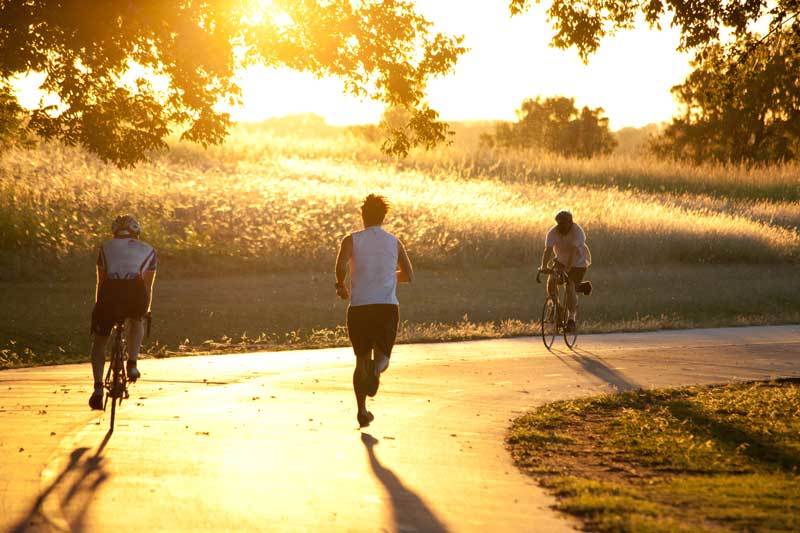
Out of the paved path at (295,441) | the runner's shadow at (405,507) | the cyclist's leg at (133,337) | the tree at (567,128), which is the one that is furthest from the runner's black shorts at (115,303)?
the tree at (567,128)

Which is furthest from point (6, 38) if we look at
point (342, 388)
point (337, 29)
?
point (342, 388)

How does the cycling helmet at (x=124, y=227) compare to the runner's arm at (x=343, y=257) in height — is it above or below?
above

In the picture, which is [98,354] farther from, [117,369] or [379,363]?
[379,363]

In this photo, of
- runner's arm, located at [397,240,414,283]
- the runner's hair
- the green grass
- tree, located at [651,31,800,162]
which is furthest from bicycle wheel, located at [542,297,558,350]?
tree, located at [651,31,800,162]

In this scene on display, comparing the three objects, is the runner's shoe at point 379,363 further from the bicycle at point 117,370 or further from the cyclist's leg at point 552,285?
the cyclist's leg at point 552,285

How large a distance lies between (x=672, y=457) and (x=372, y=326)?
2592 mm

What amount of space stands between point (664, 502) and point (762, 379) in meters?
7.87

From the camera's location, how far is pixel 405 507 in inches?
308

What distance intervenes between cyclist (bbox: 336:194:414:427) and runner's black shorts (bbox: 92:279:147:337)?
1.69 meters

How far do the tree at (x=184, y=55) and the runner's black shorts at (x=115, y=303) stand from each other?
638cm

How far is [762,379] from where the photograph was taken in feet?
50.7

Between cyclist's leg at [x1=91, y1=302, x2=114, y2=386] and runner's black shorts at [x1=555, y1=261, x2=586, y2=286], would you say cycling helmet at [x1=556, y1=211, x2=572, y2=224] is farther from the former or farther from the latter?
cyclist's leg at [x1=91, y1=302, x2=114, y2=386]

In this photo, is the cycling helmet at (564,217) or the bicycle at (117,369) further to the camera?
the cycling helmet at (564,217)

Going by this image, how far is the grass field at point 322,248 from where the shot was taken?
24.9 metres
